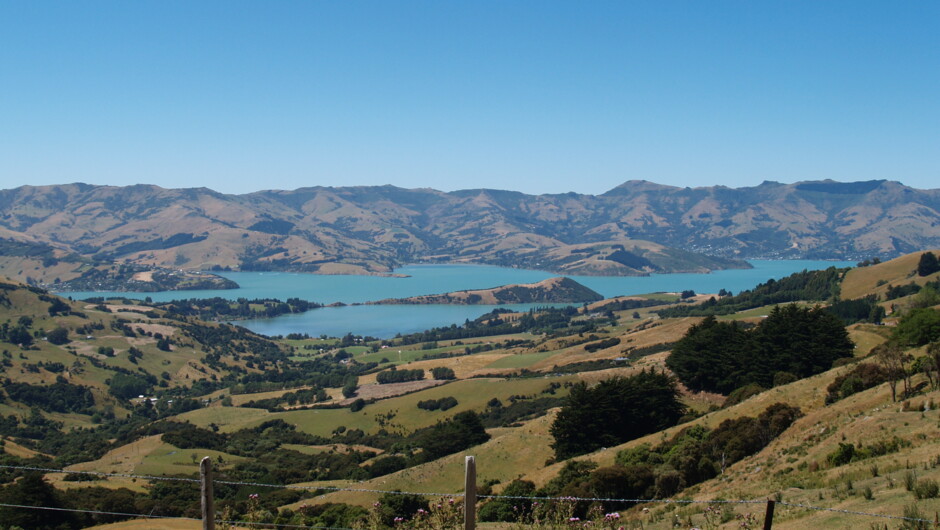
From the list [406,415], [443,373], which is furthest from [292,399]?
[406,415]

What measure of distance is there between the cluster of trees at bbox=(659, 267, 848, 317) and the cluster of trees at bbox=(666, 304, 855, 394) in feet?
297

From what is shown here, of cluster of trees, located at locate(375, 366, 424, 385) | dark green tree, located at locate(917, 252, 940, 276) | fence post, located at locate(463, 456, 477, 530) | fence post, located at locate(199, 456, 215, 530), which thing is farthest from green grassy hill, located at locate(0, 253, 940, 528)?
fence post, located at locate(199, 456, 215, 530)

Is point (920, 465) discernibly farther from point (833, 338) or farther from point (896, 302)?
point (896, 302)

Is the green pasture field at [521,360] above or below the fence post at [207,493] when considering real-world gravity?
below

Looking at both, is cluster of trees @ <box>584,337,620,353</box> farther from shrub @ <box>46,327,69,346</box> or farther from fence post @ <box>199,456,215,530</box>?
shrub @ <box>46,327,69,346</box>

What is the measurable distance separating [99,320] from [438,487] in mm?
185686

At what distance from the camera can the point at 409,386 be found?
12150 centimetres

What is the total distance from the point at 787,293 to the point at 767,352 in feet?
392

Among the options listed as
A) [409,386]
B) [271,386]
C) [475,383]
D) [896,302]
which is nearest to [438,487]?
[475,383]

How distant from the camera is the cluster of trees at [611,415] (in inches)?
1693

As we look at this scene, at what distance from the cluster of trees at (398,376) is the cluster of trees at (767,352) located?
262 ft

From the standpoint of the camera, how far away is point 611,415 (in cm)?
4356

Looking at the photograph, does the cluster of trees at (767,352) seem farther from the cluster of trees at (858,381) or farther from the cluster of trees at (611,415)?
the cluster of trees at (858,381)

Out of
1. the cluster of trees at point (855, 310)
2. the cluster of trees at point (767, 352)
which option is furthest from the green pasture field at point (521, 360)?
the cluster of trees at point (767, 352)
